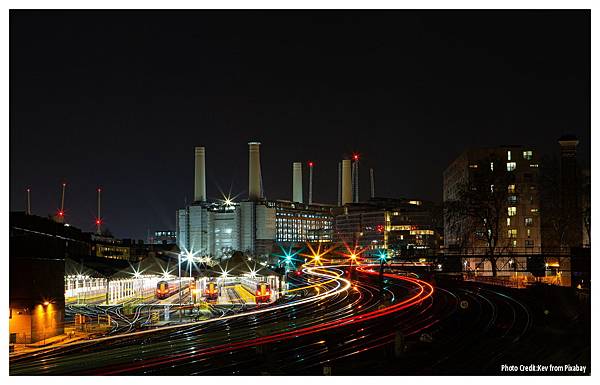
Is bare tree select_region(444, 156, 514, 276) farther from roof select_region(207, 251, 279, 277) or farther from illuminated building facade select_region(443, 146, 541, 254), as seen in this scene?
roof select_region(207, 251, 279, 277)

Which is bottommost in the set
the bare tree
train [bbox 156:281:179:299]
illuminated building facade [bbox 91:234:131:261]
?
train [bbox 156:281:179:299]

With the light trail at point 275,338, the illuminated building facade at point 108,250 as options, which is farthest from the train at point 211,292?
the illuminated building facade at point 108,250

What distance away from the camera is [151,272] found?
62312 mm

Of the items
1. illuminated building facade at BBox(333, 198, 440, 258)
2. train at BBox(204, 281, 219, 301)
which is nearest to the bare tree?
train at BBox(204, 281, 219, 301)

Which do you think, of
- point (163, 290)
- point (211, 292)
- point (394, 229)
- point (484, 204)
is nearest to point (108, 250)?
point (163, 290)

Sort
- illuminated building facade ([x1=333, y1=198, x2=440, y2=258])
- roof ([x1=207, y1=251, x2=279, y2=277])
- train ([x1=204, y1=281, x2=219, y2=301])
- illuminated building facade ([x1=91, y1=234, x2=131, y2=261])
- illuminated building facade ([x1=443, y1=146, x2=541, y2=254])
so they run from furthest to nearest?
1. illuminated building facade ([x1=333, y1=198, x2=440, y2=258])
2. illuminated building facade ([x1=91, y1=234, x2=131, y2=261])
3. illuminated building facade ([x1=443, y1=146, x2=541, y2=254])
4. roof ([x1=207, y1=251, x2=279, y2=277])
5. train ([x1=204, y1=281, x2=219, y2=301])

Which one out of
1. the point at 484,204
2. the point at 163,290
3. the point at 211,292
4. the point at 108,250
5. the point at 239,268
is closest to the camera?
the point at 211,292

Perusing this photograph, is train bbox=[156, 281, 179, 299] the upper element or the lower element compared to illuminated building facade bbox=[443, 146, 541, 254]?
lower

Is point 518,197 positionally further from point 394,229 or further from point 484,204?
point 394,229

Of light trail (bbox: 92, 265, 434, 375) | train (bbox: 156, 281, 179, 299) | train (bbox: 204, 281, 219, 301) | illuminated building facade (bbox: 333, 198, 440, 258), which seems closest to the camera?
light trail (bbox: 92, 265, 434, 375)

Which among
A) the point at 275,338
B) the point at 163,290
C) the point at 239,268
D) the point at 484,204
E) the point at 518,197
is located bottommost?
the point at 163,290

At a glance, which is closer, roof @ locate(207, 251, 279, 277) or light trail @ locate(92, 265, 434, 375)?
light trail @ locate(92, 265, 434, 375)

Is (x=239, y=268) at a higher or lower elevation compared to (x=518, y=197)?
lower

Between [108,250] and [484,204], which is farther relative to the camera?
[108,250]
